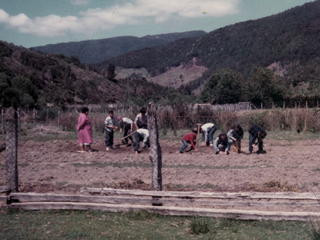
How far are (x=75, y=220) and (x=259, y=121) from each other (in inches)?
→ 483

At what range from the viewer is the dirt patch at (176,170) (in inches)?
273

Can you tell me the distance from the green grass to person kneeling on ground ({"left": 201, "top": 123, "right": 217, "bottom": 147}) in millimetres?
7387

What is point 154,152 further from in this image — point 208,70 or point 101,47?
point 101,47

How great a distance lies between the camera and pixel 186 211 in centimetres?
517

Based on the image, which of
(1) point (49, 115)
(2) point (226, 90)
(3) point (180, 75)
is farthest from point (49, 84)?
(3) point (180, 75)

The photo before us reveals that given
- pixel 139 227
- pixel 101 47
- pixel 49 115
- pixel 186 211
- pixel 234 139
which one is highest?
pixel 101 47

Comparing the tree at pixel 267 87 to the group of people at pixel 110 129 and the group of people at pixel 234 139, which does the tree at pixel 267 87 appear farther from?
the group of people at pixel 110 129

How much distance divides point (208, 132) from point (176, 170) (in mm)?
4333

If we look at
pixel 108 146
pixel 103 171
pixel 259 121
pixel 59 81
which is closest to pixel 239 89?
pixel 59 81

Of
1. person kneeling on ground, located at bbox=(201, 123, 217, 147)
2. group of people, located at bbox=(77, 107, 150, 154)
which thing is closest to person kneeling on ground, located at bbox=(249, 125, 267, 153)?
person kneeling on ground, located at bbox=(201, 123, 217, 147)

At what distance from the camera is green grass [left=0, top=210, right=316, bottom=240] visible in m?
4.54

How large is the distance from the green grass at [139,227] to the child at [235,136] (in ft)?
19.8

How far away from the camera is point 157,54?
120 meters

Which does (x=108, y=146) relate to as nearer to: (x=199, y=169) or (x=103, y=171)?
(x=103, y=171)
